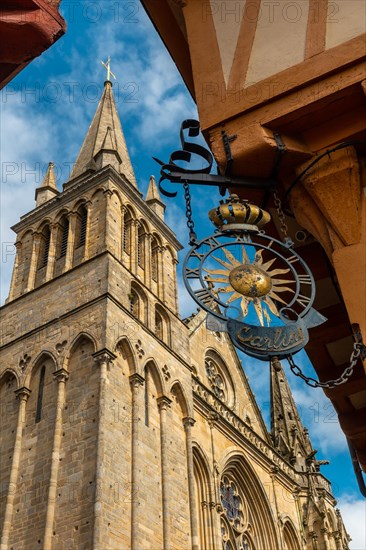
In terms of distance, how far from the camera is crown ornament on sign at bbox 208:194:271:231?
4.71 meters

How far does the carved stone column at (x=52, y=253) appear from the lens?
63.2 ft

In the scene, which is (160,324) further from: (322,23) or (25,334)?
(322,23)

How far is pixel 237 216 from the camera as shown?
474cm

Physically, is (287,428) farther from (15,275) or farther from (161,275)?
(15,275)

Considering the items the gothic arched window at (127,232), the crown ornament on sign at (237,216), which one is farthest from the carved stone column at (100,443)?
the crown ornament on sign at (237,216)

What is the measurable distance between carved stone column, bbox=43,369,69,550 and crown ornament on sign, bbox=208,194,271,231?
10.2 m

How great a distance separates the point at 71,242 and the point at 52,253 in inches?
31.6

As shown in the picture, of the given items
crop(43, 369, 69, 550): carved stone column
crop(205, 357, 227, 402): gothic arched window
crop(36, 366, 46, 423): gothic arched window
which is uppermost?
crop(205, 357, 227, 402): gothic arched window

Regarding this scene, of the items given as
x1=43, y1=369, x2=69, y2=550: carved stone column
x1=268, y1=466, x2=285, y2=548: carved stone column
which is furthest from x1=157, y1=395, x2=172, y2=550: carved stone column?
x1=268, y1=466, x2=285, y2=548: carved stone column

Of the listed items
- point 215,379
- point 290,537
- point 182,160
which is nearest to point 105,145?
point 215,379

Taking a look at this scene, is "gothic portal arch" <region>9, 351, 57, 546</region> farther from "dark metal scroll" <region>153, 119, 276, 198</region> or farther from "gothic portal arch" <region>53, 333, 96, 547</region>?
"dark metal scroll" <region>153, 119, 276, 198</region>

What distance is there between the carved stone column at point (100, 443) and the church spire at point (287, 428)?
11266 mm

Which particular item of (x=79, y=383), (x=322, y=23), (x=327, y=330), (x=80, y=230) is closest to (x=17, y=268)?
(x=80, y=230)

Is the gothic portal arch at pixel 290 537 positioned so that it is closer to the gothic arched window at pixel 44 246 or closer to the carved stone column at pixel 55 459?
the carved stone column at pixel 55 459
